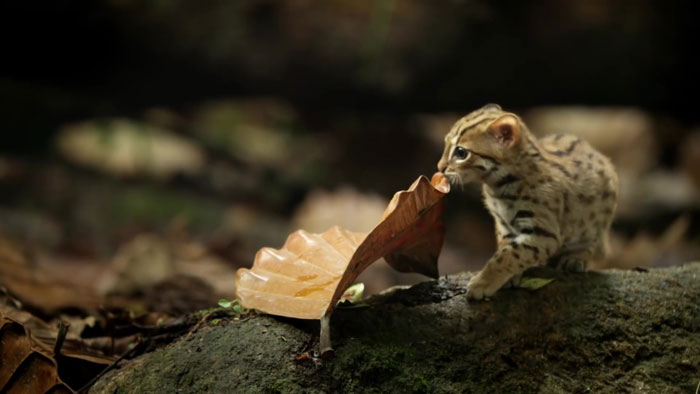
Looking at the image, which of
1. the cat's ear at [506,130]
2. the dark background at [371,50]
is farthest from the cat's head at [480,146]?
the dark background at [371,50]

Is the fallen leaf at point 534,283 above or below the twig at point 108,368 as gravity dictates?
above

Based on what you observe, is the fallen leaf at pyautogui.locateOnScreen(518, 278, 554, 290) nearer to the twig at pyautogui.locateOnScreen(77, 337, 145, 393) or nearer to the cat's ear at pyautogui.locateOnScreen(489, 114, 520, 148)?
the cat's ear at pyautogui.locateOnScreen(489, 114, 520, 148)

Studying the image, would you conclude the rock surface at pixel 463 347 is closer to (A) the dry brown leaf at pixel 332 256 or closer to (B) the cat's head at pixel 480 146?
(A) the dry brown leaf at pixel 332 256

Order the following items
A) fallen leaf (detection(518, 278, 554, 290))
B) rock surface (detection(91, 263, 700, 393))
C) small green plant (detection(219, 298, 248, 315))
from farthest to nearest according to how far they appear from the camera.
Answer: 1. fallen leaf (detection(518, 278, 554, 290))
2. small green plant (detection(219, 298, 248, 315))
3. rock surface (detection(91, 263, 700, 393))

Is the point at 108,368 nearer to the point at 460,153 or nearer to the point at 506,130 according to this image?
the point at 460,153

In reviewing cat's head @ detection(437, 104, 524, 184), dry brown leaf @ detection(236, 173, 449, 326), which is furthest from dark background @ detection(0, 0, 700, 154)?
dry brown leaf @ detection(236, 173, 449, 326)
